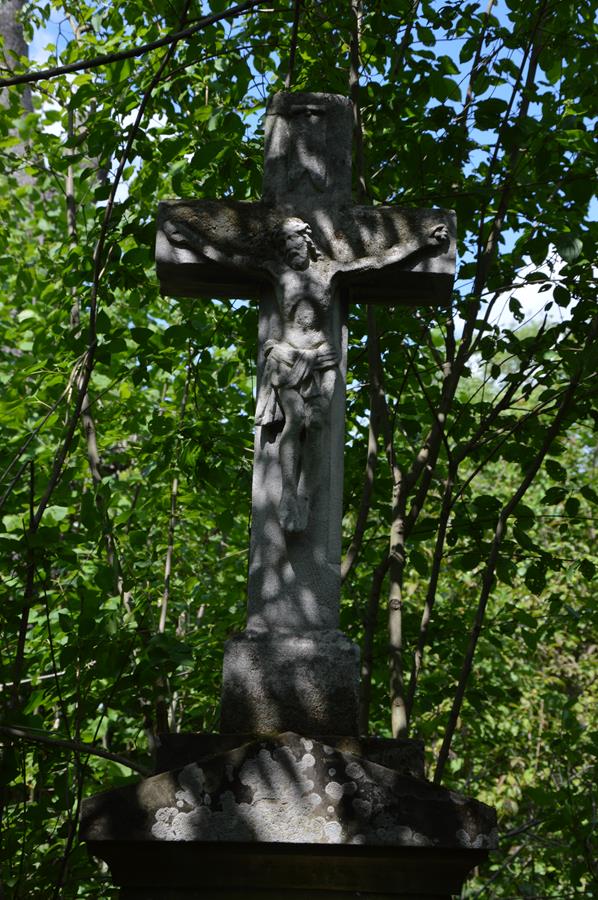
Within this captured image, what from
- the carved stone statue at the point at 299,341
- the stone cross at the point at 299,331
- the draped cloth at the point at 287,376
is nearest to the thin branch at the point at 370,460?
the stone cross at the point at 299,331

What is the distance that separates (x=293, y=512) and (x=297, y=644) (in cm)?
42

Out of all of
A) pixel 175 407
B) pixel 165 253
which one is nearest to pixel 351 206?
pixel 165 253

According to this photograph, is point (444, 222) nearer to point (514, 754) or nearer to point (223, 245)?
point (223, 245)

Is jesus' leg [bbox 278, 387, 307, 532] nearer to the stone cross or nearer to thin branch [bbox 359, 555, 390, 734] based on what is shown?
the stone cross

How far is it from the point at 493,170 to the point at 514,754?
349 inches

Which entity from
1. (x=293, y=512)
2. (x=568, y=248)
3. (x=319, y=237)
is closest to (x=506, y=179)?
(x=568, y=248)

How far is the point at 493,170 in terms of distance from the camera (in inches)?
207

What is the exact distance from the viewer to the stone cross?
3.04m

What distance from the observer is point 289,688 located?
3020mm

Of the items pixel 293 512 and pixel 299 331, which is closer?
pixel 293 512

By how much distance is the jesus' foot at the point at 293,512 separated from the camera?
10.6 feet

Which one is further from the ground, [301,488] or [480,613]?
[301,488]

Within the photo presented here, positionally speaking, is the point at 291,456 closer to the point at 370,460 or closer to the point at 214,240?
the point at 214,240

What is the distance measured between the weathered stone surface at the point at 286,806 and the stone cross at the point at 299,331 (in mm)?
344
